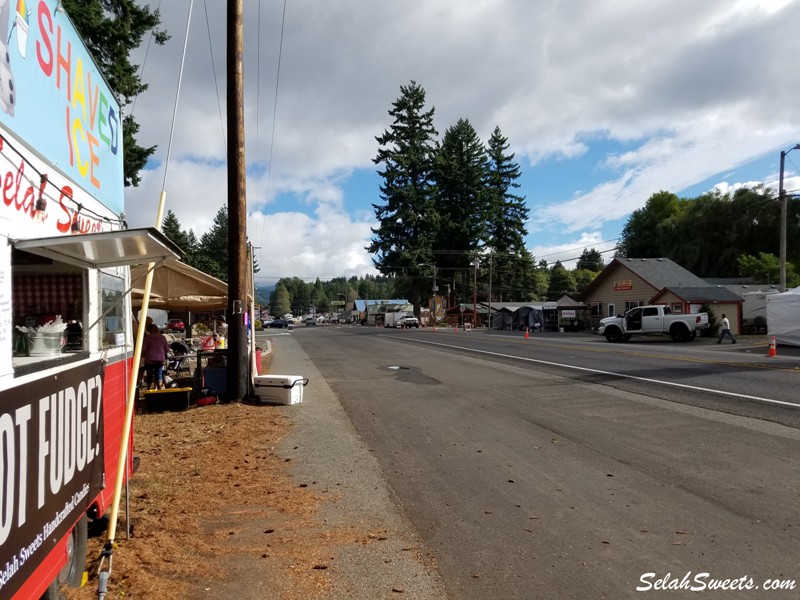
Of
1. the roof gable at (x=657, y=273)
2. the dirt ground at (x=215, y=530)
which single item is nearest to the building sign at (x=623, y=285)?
the roof gable at (x=657, y=273)

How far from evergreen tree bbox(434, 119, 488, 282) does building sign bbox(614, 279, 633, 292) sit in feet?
97.5

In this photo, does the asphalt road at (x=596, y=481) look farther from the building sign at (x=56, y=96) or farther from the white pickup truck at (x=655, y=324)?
the white pickup truck at (x=655, y=324)

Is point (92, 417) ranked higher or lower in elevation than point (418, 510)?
higher

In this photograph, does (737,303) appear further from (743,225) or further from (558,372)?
(558,372)

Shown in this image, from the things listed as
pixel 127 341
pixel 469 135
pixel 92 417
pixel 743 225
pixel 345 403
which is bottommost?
pixel 345 403

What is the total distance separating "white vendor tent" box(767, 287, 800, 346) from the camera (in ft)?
82.1

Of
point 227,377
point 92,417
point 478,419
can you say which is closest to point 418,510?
point 92,417

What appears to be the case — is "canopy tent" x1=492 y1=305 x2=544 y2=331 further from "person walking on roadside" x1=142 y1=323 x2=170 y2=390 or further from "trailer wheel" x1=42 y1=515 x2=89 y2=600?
"trailer wheel" x1=42 y1=515 x2=89 y2=600

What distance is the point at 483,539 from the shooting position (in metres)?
4.50

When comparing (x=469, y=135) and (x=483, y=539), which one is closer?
(x=483, y=539)

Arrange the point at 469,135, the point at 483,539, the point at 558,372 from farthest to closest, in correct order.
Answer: the point at 469,135, the point at 558,372, the point at 483,539

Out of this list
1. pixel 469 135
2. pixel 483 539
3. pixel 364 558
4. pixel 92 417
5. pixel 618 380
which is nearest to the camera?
pixel 92 417

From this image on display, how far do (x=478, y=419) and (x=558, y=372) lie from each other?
6.97 metres

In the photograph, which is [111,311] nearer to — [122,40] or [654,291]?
[122,40]
